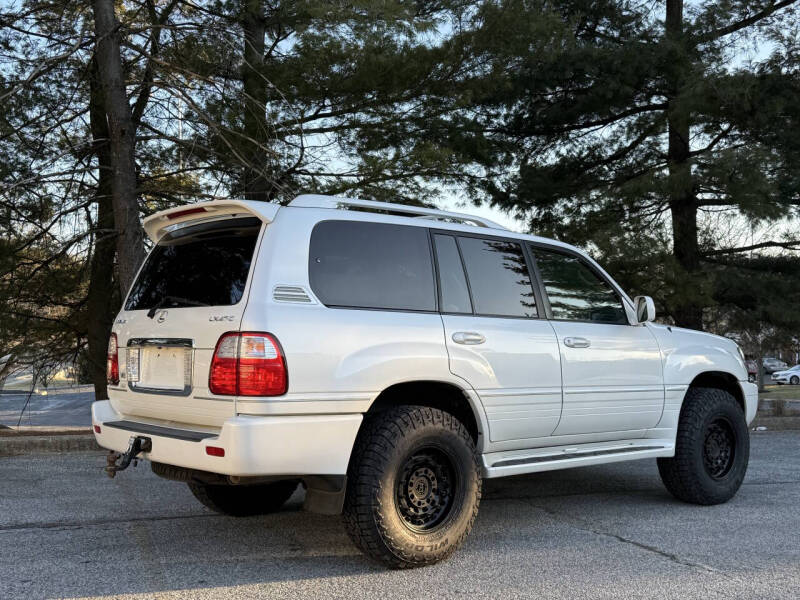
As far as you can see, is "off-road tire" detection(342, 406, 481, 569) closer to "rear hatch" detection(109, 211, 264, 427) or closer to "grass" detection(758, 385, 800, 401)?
"rear hatch" detection(109, 211, 264, 427)

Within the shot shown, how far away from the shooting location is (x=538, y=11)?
10789 mm

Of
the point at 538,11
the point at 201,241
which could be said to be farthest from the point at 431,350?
the point at 538,11

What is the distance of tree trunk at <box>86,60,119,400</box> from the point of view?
1161 centimetres

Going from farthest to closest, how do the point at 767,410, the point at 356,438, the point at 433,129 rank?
the point at 767,410, the point at 433,129, the point at 356,438

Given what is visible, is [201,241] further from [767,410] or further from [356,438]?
[767,410]

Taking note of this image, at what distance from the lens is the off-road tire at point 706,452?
226 inches

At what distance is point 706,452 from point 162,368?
4.12m

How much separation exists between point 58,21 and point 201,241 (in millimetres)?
7958

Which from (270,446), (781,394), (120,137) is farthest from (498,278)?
(781,394)

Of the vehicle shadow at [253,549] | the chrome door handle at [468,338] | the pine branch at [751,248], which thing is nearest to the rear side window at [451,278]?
the chrome door handle at [468,338]

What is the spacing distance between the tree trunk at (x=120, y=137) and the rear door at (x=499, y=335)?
5471mm

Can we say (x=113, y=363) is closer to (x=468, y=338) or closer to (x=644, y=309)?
(x=468, y=338)

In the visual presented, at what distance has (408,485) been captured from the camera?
4238mm

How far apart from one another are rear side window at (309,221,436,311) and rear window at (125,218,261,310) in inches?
15.0
